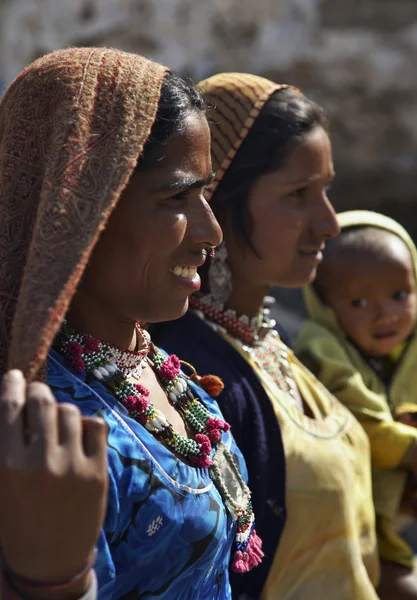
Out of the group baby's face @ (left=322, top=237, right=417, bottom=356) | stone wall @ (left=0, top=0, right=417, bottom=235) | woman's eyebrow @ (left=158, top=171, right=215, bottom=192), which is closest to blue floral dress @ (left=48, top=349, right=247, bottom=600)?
woman's eyebrow @ (left=158, top=171, right=215, bottom=192)

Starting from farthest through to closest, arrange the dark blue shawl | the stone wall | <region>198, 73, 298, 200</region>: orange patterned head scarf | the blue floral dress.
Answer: the stone wall < <region>198, 73, 298, 200</region>: orange patterned head scarf < the dark blue shawl < the blue floral dress

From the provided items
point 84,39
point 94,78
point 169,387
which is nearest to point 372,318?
point 169,387

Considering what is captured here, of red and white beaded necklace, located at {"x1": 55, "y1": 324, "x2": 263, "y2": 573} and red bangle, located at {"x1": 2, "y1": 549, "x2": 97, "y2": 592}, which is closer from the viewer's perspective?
red bangle, located at {"x1": 2, "y1": 549, "x2": 97, "y2": 592}

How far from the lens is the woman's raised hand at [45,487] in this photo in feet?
3.90

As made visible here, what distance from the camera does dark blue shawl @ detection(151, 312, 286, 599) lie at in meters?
2.29

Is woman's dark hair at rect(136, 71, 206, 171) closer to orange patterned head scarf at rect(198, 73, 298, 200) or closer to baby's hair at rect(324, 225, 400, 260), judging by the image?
orange patterned head scarf at rect(198, 73, 298, 200)

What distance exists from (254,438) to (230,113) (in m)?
0.90

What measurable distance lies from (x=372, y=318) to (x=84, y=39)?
3.62m

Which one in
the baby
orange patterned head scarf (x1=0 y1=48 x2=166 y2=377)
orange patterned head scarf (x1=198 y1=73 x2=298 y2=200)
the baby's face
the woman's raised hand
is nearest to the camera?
the woman's raised hand

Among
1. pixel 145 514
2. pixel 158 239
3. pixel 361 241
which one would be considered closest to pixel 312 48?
pixel 361 241

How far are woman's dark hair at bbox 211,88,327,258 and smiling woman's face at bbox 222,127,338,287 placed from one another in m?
0.02

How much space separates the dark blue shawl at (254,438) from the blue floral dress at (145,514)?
61 centimetres

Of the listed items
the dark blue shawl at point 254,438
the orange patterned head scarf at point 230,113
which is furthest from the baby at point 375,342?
the orange patterned head scarf at point 230,113

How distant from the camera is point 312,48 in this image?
6184 mm
